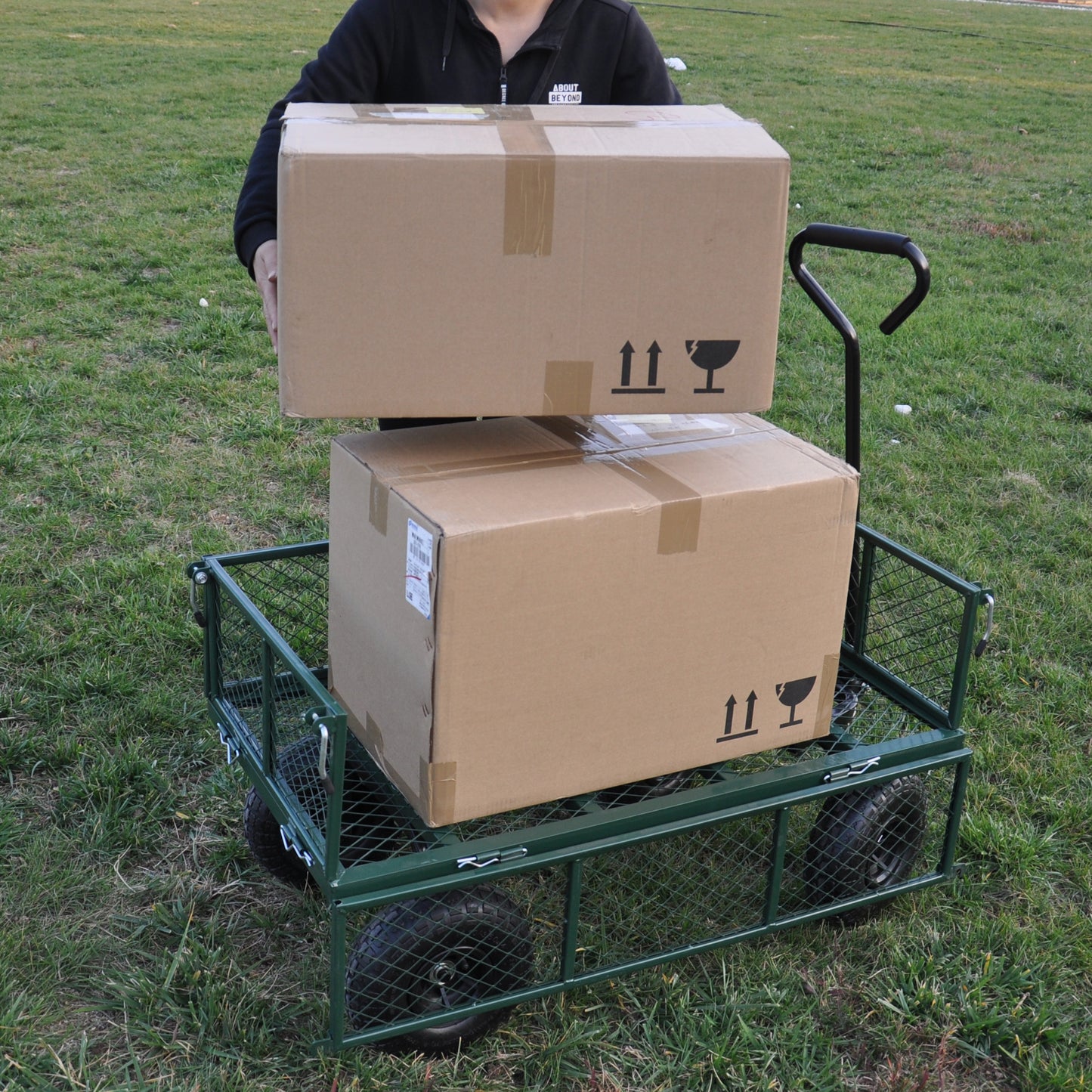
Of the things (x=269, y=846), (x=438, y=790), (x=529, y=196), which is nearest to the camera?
(x=529, y=196)

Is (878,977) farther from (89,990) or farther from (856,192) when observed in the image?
(856,192)

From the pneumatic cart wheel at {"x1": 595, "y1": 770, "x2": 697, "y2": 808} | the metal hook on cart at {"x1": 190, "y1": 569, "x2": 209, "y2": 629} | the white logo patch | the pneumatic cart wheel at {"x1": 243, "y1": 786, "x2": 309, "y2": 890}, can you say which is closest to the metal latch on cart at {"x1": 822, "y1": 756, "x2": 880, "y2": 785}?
the pneumatic cart wheel at {"x1": 595, "y1": 770, "x2": 697, "y2": 808}

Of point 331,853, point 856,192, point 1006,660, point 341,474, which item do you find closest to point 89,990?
point 331,853

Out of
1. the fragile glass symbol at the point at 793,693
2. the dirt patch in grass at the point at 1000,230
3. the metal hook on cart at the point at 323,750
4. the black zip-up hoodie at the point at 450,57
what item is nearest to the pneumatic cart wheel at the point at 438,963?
the metal hook on cart at the point at 323,750

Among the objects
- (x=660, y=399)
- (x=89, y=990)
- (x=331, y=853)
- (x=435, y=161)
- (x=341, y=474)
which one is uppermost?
(x=435, y=161)

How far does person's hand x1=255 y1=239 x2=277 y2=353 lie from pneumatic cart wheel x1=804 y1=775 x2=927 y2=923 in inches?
51.9

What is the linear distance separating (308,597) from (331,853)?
5.17 ft

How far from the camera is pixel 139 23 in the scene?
1342 centimetres

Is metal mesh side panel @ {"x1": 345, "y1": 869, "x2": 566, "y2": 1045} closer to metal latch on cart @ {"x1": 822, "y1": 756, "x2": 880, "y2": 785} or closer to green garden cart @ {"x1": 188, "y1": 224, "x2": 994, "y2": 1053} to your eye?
green garden cart @ {"x1": 188, "y1": 224, "x2": 994, "y2": 1053}

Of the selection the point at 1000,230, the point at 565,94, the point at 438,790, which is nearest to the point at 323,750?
the point at 438,790

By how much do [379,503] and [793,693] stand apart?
75 centimetres

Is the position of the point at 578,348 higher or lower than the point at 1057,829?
higher

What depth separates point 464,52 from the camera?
90.5 inches

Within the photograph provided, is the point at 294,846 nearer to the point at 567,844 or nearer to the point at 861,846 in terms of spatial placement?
the point at 567,844
